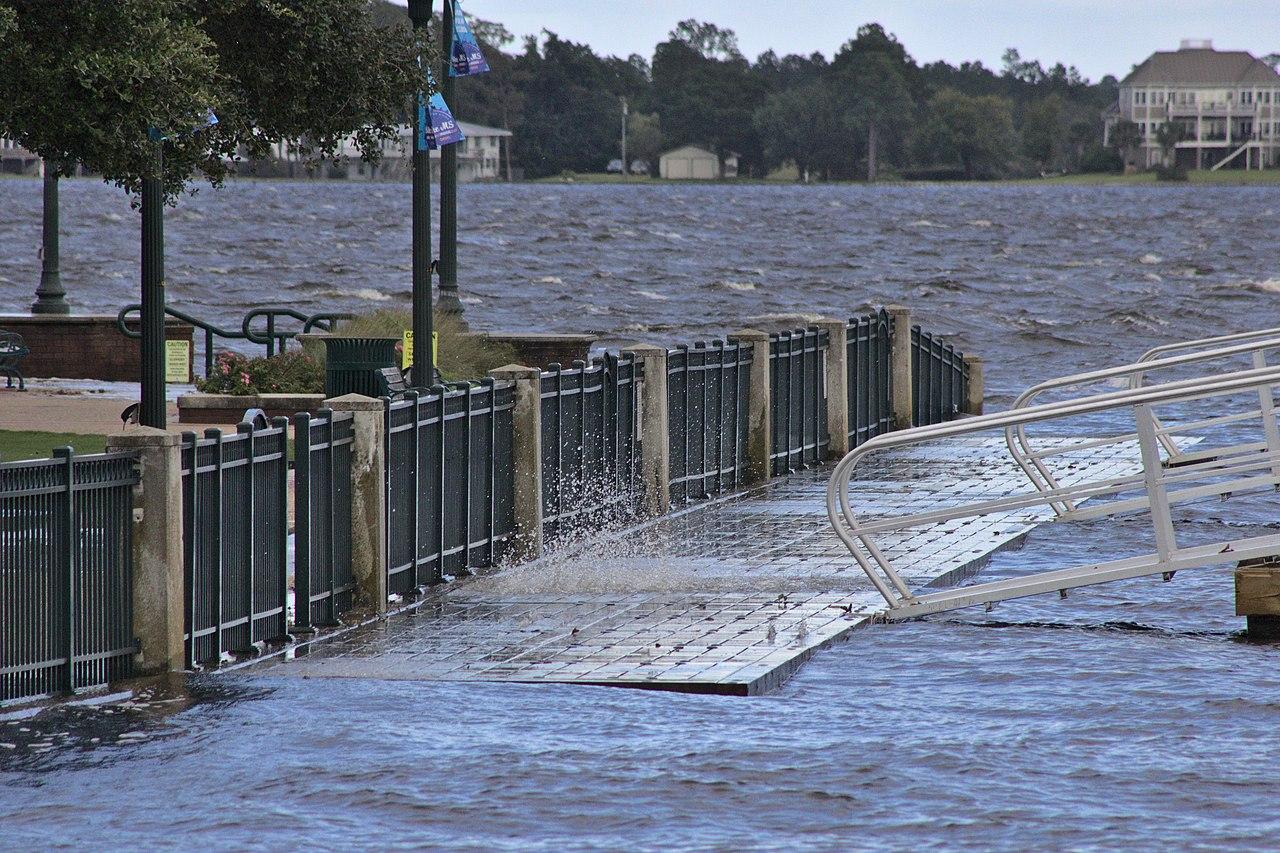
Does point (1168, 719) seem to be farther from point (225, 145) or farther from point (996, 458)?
point (225, 145)

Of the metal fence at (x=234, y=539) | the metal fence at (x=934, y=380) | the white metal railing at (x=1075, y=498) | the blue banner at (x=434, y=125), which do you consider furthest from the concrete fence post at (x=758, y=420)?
the metal fence at (x=234, y=539)

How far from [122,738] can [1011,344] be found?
44.9 m

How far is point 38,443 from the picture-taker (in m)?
18.1

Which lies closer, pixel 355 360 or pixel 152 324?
pixel 152 324

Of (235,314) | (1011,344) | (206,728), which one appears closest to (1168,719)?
(206,728)

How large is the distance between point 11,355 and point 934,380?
10726mm

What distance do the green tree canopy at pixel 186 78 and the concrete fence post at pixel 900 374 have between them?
608 centimetres

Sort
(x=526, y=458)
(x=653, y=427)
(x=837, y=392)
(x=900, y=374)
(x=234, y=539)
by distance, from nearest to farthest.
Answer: (x=234, y=539) < (x=526, y=458) < (x=653, y=427) < (x=837, y=392) < (x=900, y=374)

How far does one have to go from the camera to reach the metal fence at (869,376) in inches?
815

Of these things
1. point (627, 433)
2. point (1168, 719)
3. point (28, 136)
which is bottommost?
point (1168, 719)

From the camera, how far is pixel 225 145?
725 inches

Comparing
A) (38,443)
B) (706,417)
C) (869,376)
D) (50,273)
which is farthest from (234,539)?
(50,273)

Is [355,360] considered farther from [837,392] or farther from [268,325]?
[268,325]

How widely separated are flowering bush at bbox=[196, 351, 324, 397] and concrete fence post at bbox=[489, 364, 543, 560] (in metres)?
7.62
